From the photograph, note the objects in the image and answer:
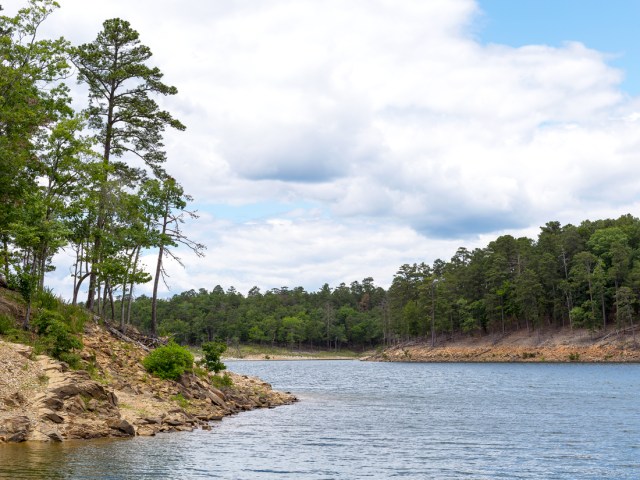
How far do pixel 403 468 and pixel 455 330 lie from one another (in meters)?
148

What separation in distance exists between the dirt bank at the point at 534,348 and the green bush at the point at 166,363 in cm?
9722

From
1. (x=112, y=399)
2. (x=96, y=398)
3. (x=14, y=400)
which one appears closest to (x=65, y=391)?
(x=96, y=398)

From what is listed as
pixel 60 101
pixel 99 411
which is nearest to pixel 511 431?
pixel 99 411

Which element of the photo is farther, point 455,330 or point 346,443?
point 455,330

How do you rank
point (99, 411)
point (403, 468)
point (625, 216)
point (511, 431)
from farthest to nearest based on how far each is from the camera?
1. point (625, 216)
2. point (511, 431)
3. point (99, 411)
4. point (403, 468)

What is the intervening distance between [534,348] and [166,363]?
109 metres

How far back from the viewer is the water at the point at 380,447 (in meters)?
23.3

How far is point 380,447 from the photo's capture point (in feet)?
97.7

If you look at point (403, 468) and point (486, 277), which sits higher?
point (486, 277)

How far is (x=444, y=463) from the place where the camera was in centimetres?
2591

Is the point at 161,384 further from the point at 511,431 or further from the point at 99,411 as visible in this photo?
the point at 511,431

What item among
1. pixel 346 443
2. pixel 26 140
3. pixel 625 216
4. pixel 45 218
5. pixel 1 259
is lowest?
pixel 346 443

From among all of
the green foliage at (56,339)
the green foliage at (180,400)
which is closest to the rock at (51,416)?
the green foliage at (56,339)

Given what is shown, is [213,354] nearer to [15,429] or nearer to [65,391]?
[65,391]
